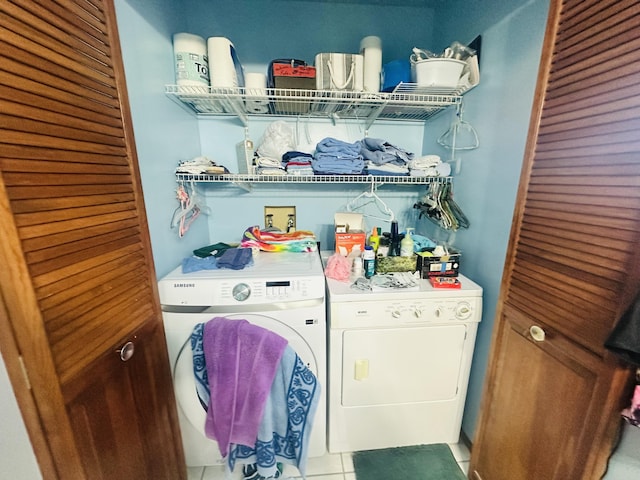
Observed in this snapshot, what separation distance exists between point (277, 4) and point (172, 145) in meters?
1.13

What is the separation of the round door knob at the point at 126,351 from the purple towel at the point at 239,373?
0.24 metres

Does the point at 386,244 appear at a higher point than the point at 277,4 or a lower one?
lower

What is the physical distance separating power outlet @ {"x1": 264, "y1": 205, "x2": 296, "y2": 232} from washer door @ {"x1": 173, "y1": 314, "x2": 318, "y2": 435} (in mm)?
849

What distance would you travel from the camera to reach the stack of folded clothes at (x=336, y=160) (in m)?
1.51

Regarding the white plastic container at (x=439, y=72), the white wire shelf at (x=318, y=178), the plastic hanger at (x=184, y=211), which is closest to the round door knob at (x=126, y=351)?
the plastic hanger at (x=184, y=211)

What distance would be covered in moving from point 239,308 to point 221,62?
1.24 metres

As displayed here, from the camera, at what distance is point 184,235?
59.1 inches

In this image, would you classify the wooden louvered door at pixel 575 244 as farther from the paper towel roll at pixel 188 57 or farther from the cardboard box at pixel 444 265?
the paper towel roll at pixel 188 57

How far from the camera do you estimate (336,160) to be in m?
1.51

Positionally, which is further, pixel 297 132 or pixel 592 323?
pixel 297 132

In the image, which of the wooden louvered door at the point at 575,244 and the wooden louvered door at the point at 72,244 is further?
the wooden louvered door at the point at 575,244

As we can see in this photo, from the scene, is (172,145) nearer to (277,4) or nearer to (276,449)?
(277,4)

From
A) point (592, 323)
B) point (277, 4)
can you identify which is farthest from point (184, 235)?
point (592, 323)

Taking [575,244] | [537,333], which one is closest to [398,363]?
[537,333]
